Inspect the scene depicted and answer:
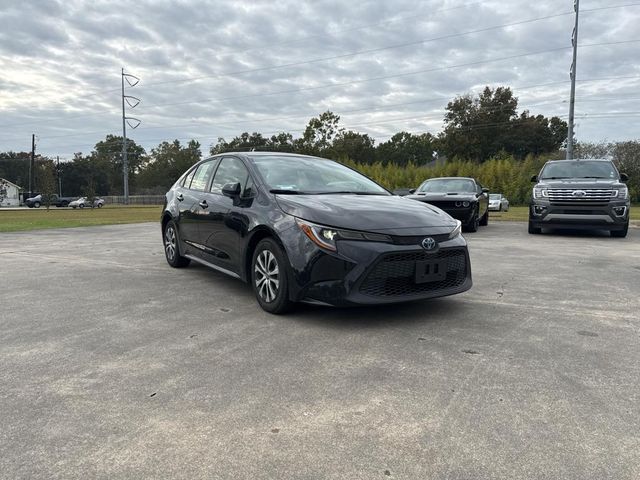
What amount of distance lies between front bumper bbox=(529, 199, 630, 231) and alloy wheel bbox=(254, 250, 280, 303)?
8.16 meters

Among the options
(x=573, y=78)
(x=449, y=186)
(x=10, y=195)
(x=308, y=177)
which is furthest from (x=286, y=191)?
(x=10, y=195)

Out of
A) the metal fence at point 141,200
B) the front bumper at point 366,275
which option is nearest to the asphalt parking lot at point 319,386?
the front bumper at point 366,275

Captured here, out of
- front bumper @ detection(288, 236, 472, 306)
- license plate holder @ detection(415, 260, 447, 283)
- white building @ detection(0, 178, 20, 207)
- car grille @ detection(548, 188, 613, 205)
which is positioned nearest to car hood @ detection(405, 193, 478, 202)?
car grille @ detection(548, 188, 613, 205)

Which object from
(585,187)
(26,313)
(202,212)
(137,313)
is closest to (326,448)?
(137,313)

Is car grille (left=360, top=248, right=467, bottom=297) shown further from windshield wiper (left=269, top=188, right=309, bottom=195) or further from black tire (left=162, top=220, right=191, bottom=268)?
black tire (left=162, top=220, right=191, bottom=268)

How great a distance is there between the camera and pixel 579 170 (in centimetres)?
1115

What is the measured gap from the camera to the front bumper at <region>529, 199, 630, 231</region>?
994 centimetres

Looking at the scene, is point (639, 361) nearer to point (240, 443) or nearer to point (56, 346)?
point (240, 443)

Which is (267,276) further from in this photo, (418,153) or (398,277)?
(418,153)

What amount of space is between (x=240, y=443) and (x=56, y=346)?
2.06 m

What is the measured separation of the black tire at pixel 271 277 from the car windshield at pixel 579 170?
905 cm

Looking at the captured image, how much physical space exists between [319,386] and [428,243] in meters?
1.70

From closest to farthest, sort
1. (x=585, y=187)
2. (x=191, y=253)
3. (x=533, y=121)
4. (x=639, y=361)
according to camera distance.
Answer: (x=639, y=361) < (x=191, y=253) < (x=585, y=187) < (x=533, y=121)

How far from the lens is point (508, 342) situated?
11.7 feet
